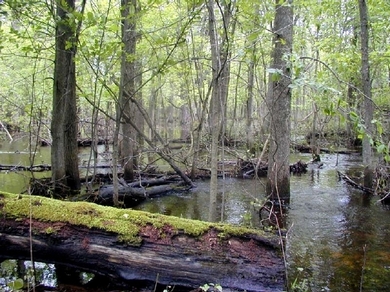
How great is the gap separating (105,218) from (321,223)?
4.83 m

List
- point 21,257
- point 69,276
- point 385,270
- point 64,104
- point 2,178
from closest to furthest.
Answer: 1. point 21,257
2. point 69,276
3. point 385,270
4. point 64,104
5. point 2,178

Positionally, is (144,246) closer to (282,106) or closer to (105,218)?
(105,218)

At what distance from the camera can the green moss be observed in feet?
11.6

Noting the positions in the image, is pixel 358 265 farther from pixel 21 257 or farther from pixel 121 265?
pixel 21 257

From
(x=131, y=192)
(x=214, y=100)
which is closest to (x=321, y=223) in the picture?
(x=214, y=100)

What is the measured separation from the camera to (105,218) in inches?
143

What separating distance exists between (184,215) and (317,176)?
250 inches

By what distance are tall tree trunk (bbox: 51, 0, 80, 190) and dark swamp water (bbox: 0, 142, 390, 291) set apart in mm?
985

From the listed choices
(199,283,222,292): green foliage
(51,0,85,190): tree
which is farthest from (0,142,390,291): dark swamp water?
(199,283,222,292): green foliage

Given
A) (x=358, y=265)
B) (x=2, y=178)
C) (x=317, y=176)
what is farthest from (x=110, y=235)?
(x=317, y=176)

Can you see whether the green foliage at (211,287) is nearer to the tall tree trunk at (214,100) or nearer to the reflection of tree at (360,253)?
A: the reflection of tree at (360,253)

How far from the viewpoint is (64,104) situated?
302 inches

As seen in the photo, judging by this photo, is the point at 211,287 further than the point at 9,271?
No

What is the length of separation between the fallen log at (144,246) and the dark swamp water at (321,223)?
0.66 metres
